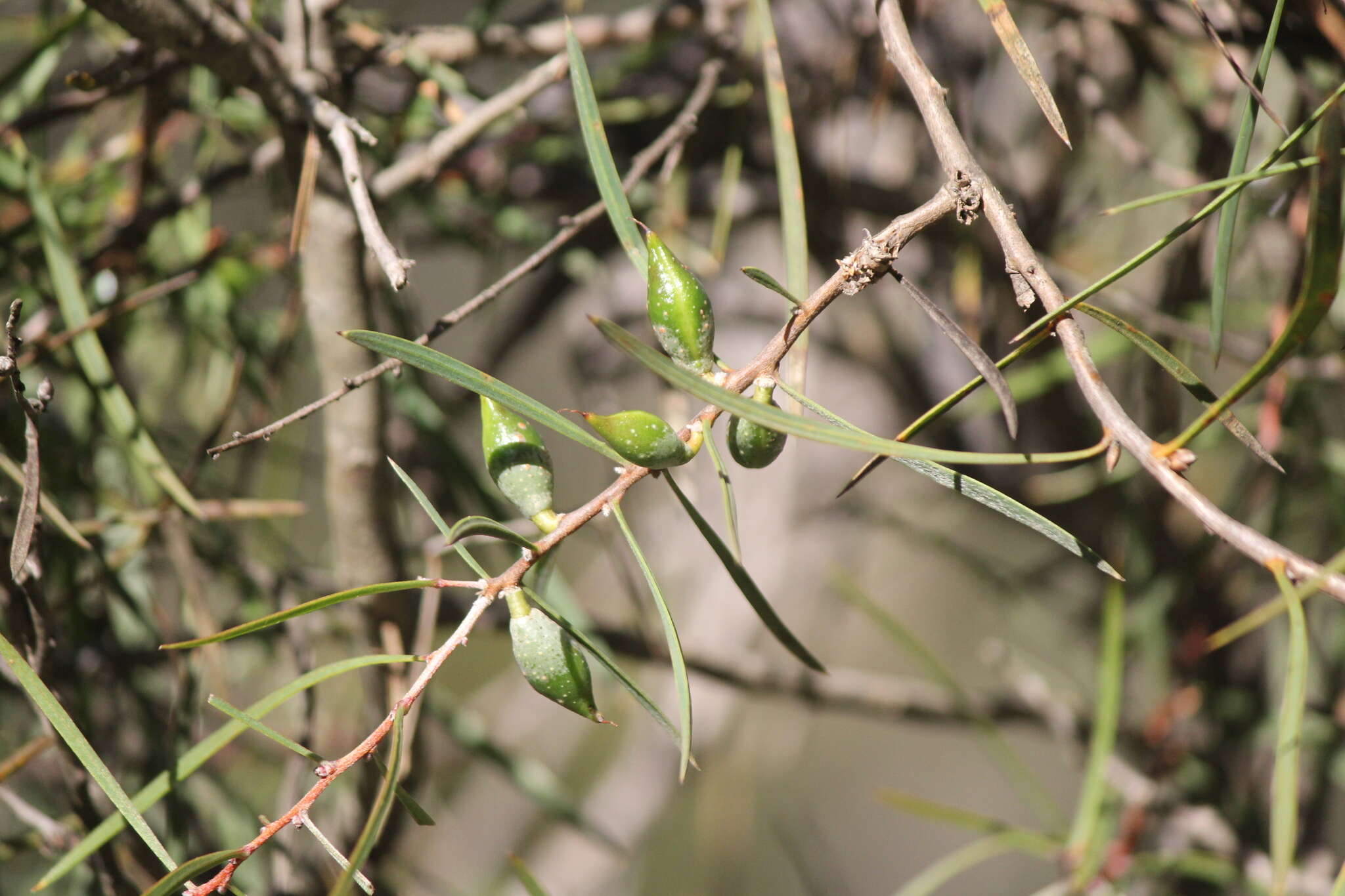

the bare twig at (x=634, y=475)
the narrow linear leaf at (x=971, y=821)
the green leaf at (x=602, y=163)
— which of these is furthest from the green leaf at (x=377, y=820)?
the narrow linear leaf at (x=971, y=821)

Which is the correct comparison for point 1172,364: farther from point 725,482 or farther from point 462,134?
point 462,134

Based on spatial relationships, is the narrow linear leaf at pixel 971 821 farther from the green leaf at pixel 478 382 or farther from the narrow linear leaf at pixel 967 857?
the green leaf at pixel 478 382

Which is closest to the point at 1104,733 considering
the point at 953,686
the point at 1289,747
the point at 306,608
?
the point at 953,686

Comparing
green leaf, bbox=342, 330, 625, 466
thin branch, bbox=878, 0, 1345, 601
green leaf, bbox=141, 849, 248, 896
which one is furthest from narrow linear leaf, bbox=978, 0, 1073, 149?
green leaf, bbox=141, 849, 248, 896

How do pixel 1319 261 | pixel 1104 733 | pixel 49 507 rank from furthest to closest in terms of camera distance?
pixel 1104 733 < pixel 49 507 < pixel 1319 261

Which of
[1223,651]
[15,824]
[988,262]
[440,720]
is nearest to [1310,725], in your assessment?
[1223,651]
